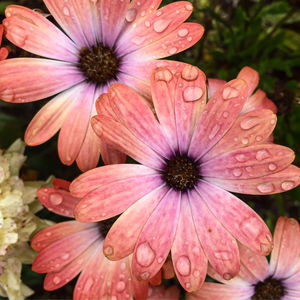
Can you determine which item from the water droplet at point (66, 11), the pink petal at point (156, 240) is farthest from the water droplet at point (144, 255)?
the water droplet at point (66, 11)

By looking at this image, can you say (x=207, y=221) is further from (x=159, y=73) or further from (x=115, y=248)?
(x=159, y=73)

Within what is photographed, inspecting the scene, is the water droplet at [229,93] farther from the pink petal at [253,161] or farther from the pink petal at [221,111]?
the pink petal at [253,161]

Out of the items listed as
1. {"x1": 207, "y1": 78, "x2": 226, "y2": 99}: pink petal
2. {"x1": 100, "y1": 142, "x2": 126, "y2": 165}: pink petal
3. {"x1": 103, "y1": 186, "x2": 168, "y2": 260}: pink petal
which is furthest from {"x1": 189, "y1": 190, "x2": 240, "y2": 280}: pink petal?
{"x1": 207, "y1": 78, "x2": 226, "y2": 99}: pink petal

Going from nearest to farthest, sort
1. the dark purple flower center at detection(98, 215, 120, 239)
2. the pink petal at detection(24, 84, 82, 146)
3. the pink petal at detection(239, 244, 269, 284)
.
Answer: the pink petal at detection(24, 84, 82, 146) < the pink petal at detection(239, 244, 269, 284) < the dark purple flower center at detection(98, 215, 120, 239)

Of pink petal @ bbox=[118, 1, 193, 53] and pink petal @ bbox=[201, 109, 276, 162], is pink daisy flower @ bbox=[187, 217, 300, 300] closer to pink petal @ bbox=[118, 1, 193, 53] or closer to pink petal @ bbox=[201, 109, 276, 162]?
pink petal @ bbox=[201, 109, 276, 162]

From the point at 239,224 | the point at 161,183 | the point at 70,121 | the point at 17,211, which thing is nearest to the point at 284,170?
the point at 239,224

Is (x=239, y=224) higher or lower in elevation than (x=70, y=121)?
lower

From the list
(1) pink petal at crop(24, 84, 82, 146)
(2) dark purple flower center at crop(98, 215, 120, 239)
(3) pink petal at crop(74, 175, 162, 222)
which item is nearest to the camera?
(3) pink petal at crop(74, 175, 162, 222)
